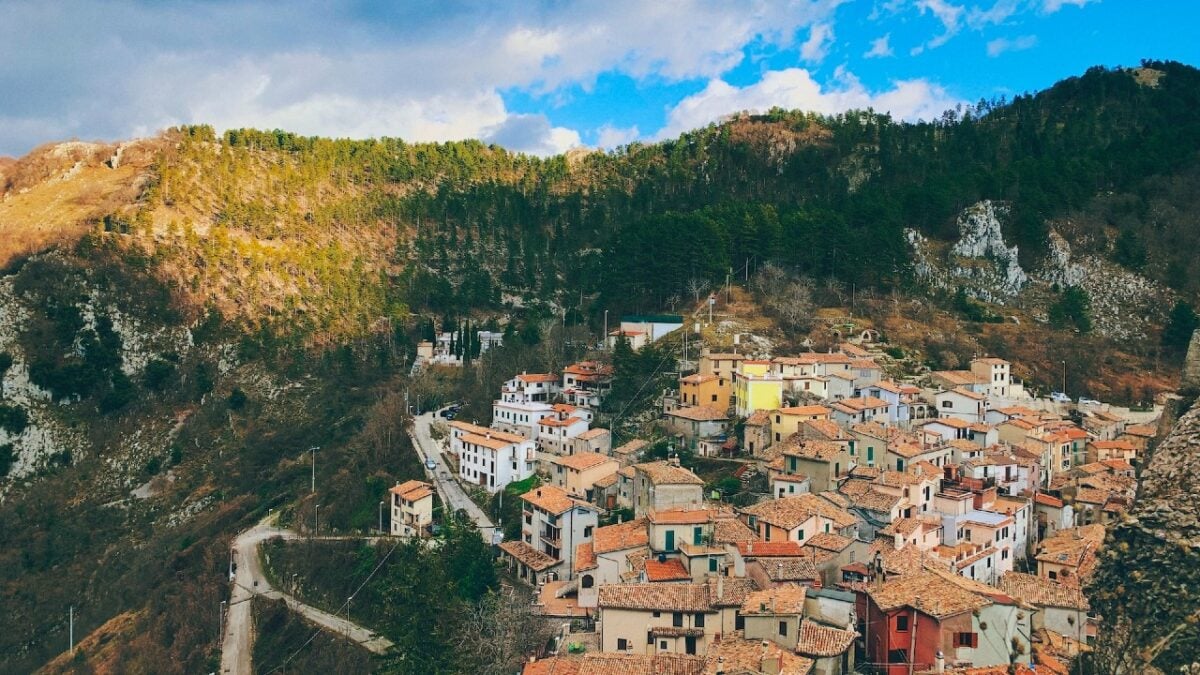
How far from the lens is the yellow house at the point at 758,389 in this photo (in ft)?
131

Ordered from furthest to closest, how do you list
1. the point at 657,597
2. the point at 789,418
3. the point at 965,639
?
the point at 789,418 → the point at 657,597 → the point at 965,639

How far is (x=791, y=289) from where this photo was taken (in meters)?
57.5

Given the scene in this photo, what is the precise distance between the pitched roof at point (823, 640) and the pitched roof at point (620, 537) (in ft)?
29.0

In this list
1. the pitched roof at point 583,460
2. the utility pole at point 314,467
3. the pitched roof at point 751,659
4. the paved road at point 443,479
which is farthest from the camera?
the utility pole at point 314,467

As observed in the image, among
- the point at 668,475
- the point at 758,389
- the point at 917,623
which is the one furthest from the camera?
the point at 758,389

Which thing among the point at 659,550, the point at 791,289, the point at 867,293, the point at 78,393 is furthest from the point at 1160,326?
the point at 78,393

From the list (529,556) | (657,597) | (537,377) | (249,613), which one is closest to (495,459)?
(529,556)

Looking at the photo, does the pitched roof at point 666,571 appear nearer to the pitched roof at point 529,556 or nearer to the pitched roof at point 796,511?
the pitched roof at point 796,511

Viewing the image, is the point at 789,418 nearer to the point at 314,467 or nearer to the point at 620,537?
the point at 620,537

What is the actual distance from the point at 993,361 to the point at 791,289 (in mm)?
14829

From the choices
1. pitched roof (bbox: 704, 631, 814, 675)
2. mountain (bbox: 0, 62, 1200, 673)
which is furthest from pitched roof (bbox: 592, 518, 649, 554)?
mountain (bbox: 0, 62, 1200, 673)

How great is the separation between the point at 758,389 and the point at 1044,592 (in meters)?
18.4

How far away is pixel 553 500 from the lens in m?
32.5

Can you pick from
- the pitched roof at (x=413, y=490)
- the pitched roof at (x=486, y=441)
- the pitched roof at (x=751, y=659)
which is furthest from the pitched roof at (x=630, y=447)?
the pitched roof at (x=751, y=659)
